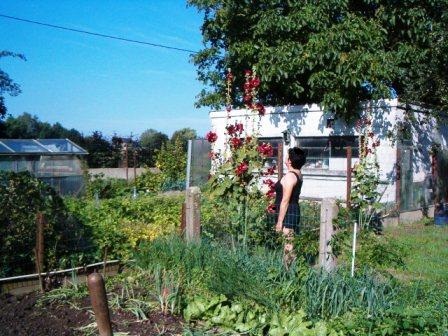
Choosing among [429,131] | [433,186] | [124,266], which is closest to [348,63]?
[429,131]

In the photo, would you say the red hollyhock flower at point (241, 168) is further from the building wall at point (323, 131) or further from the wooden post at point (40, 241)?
the building wall at point (323, 131)

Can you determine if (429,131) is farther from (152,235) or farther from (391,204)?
(152,235)

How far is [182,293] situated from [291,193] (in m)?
2.01

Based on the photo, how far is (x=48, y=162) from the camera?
18.4m

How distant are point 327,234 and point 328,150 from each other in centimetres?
883

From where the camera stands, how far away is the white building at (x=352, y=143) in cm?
1263

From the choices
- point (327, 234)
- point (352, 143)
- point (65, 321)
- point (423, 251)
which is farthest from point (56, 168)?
point (327, 234)

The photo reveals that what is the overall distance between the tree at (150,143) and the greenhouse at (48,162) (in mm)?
6601

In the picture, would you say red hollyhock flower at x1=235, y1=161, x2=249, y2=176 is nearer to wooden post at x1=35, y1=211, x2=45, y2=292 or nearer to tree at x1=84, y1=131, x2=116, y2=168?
wooden post at x1=35, y1=211, x2=45, y2=292

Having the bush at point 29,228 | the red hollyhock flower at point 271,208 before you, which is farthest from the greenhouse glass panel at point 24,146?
the red hollyhock flower at point 271,208

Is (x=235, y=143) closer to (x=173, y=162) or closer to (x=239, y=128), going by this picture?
(x=239, y=128)

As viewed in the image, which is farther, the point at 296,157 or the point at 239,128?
the point at 239,128

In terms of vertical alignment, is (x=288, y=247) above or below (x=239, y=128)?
below

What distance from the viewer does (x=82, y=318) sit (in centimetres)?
482
